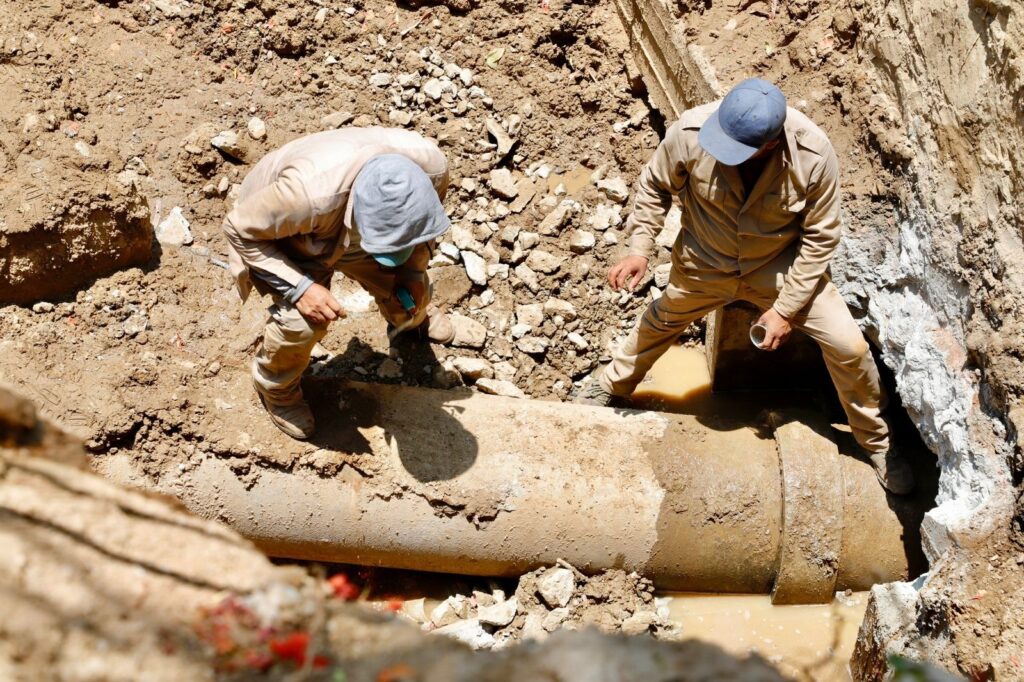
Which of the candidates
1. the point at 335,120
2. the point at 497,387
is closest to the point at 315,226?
the point at 497,387

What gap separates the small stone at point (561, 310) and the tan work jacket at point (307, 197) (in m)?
1.38

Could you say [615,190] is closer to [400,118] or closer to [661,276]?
[661,276]

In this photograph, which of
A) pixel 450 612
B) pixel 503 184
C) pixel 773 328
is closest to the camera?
pixel 773 328

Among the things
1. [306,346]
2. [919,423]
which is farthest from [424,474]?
[919,423]

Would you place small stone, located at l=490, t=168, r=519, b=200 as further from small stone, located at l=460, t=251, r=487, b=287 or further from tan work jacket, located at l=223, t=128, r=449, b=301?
tan work jacket, located at l=223, t=128, r=449, b=301

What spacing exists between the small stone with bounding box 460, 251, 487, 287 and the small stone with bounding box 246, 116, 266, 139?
1446 millimetres

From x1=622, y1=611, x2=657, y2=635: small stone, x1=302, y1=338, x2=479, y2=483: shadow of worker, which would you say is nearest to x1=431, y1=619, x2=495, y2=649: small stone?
x1=622, y1=611, x2=657, y2=635: small stone

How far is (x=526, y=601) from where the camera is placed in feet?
12.2

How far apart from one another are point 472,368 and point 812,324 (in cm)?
173

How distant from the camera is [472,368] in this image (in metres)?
4.39

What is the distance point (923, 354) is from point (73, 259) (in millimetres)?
3974

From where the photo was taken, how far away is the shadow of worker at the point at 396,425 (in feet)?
11.5

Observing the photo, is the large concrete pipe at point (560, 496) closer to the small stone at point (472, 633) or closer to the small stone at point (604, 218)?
the small stone at point (472, 633)

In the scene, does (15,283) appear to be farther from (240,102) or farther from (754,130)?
(754,130)
